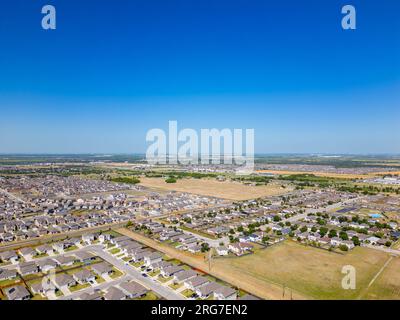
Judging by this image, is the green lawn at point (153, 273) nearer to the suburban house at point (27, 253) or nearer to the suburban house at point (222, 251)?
the suburban house at point (222, 251)

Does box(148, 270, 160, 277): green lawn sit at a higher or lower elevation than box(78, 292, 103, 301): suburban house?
lower

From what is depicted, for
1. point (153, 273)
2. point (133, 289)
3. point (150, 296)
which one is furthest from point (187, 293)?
point (153, 273)

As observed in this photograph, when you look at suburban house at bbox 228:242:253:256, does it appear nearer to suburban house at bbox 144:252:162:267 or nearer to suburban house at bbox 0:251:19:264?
suburban house at bbox 144:252:162:267

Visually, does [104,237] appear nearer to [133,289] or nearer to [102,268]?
[102,268]

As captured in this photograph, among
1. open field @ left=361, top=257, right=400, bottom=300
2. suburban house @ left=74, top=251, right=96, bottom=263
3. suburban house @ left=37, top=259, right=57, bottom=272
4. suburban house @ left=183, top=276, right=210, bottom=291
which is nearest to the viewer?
open field @ left=361, top=257, right=400, bottom=300

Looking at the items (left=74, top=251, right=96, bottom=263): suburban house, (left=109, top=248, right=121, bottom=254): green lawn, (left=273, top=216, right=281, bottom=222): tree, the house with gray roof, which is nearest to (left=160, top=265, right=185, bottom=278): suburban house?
the house with gray roof

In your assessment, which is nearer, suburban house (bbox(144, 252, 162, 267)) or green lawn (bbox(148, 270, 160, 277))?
green lawn (bbox(148, 270, 160, 277))
